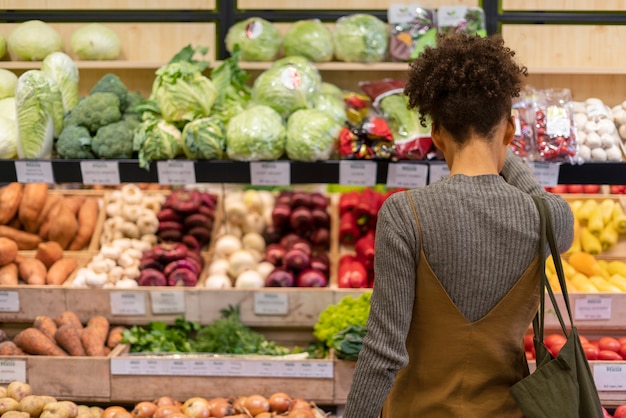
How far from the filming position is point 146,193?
4.01 m

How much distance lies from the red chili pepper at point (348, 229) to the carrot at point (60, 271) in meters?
1.33

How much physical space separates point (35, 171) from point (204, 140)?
683mm

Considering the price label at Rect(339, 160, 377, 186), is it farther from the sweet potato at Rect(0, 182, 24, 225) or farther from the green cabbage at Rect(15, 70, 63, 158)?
the sweet potato at Rect(0, 182, 24, 225)

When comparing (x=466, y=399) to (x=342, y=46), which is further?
(x=342, y=46)

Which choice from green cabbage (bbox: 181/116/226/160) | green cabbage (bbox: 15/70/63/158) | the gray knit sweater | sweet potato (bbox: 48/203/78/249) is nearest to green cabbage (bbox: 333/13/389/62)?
green cabbage (bbox: 181/116/226/160)

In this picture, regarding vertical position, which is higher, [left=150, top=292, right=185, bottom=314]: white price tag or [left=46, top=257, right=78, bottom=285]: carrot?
[left=46, top=257, right=78, bottom=285]: carrot

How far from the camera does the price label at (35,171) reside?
2953 millimetres

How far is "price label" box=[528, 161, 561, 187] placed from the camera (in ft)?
9.39

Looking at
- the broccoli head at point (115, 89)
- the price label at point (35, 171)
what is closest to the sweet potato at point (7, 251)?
the price label at point (35, 171)

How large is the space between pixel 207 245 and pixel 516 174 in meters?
2.22

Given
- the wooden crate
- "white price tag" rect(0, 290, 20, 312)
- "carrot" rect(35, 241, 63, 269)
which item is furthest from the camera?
"carrot" rect(35, 241, 63, 269)

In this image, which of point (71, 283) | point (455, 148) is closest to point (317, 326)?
point (71, 283)

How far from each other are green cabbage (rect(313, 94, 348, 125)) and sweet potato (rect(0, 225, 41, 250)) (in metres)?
1.62

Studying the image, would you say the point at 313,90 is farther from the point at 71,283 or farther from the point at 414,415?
the point at 414,415
